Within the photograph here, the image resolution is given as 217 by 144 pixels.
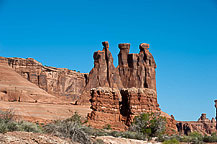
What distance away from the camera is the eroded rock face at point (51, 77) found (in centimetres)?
10738

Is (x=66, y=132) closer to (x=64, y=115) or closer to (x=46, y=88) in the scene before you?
(x=64, y=115)

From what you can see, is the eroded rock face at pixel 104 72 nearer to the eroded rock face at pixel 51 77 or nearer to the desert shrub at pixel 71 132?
the eroded rock face at pixel 51 77

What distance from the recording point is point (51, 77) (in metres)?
120

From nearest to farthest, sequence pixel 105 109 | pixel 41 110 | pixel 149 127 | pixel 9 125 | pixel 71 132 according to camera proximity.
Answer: pixel 9 125, pixel 71 132, pixel 149 127, pixel 105 109, pixel 41 110

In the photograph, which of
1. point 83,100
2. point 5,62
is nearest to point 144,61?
point 83,100

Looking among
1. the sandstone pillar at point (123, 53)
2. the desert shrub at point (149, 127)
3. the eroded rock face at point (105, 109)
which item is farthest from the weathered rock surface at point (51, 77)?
the desert shrub at point (149, 127)

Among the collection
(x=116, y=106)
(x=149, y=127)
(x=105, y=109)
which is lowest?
(x=149, y=127)

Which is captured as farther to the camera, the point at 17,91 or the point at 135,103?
the point at 17,91

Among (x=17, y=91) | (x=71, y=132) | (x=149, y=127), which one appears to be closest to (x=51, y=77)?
(x=17, y=91)

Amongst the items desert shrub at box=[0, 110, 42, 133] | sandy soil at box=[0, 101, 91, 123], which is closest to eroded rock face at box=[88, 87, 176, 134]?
sandy soil at box=[0, 101, 91, 123]

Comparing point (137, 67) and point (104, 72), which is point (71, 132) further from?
point (137, 67)

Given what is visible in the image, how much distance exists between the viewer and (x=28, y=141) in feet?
45.5

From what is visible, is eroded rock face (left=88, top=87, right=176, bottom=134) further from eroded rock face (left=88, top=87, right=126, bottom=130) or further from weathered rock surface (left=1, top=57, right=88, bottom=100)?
weathered rock surface (left=1, top=57, right=88, bottom=100)

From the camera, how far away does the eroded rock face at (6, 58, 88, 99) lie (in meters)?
107
